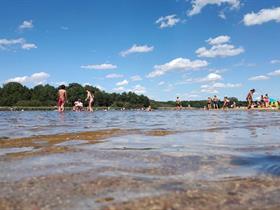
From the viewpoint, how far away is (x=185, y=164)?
3.86 metres

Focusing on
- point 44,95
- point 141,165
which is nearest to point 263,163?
point 141,165

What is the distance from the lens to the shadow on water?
3.46m

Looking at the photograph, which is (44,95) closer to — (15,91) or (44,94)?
(44,94)

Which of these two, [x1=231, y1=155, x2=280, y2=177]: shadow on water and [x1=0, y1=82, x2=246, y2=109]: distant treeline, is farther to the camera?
[x1=0, y1=82, x2=246, y2=109]: distant treeline

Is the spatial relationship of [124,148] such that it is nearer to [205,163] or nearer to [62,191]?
[205,163]

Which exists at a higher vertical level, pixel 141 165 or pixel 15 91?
pixel 15 91

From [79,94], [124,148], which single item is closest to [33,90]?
[79,94]

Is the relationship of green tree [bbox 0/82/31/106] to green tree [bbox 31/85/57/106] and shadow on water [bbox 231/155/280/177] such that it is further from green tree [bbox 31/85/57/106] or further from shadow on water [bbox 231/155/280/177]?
shadow on water [bbox 231/155/280/177]

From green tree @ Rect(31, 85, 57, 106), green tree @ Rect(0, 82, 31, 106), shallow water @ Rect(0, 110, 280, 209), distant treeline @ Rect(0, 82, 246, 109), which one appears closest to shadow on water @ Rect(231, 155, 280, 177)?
shallow water @ Rect(0, 110, 280, 209)

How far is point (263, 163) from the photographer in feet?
12.8

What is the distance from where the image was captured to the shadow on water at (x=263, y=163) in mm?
3456

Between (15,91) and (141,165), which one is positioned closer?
(141,165)

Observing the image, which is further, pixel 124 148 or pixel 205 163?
pixel 124 148

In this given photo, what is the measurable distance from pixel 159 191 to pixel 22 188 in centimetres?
98
